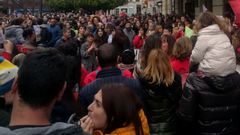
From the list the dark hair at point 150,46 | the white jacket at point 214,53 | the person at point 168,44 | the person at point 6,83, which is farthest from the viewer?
the person at point 168,44

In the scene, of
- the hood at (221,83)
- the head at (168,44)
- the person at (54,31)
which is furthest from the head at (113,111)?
the person at (54,31)

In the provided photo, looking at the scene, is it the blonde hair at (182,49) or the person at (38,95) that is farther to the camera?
the blonde hair at (182,49)

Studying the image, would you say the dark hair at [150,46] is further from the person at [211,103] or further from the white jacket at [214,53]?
the person at [211,103]

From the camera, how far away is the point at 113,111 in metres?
3.26

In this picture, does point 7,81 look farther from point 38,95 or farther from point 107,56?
point 107,56

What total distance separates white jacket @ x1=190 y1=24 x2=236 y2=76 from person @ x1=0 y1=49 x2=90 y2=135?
274 centimetres

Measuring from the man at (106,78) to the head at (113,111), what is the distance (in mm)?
955

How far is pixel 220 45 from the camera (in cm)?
505

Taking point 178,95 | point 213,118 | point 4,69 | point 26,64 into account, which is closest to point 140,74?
point 178,95

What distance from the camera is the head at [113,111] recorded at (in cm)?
326

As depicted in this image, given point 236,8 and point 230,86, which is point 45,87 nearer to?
point 230,86

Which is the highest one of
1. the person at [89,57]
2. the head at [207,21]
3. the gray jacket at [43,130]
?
the head at [207,21]

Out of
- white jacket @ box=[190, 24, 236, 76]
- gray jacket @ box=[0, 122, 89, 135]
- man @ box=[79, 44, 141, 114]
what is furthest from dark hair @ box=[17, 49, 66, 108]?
white jacket @ box=[190, 24, 236, 76]

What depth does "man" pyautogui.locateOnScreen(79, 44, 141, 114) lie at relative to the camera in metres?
4.55
